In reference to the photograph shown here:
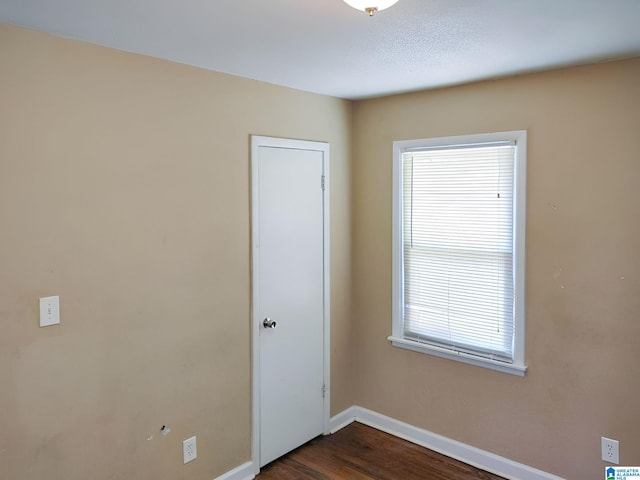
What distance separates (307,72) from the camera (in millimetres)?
2748

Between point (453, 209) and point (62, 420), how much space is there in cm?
248

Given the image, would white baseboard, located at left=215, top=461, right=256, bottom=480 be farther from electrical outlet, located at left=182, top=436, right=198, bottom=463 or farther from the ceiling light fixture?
the ceiling light fixture

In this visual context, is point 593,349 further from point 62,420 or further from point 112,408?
point 62,420

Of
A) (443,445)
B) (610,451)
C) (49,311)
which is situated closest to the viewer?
(49,311)

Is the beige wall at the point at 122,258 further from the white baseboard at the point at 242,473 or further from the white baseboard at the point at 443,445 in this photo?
the white baseboard at the point at 443,445

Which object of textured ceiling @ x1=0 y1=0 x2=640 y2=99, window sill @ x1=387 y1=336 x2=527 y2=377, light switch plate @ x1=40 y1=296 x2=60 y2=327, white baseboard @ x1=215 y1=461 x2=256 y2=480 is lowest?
white baseboard @ x1=215 y1=461 x2=256 y2=480

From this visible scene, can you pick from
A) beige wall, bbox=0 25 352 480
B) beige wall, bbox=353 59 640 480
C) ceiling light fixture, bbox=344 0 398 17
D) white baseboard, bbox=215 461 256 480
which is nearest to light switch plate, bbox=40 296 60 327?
beige wall, bbox=0 25 352 480

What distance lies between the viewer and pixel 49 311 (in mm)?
2150

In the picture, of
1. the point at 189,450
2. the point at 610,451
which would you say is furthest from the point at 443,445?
the point at 189,450

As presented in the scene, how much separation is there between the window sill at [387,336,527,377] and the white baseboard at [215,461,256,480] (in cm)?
128

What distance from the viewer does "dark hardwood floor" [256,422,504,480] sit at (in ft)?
10.0

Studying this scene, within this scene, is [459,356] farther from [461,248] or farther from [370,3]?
[370,3]

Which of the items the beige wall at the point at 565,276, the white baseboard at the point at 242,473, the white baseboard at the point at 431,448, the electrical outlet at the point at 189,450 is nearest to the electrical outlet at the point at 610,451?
the beige wall at the point at 565,276

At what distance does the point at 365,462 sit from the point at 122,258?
2.05 m
